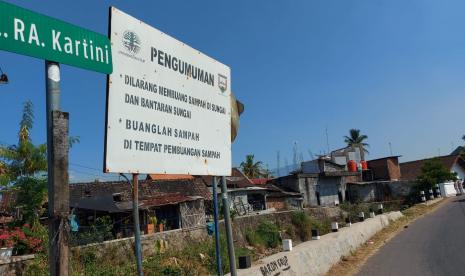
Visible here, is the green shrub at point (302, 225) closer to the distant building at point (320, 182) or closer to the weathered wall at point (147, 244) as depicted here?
the weathered wall at point (147, 244)

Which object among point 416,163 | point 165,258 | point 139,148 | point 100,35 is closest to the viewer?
point 100,35

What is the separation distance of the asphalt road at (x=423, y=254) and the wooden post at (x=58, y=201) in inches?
344

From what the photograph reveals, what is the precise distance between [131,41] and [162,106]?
713 millimetres

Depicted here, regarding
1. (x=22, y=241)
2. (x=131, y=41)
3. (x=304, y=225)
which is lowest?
(x=304, y=225)

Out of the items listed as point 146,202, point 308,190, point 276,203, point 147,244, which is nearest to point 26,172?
point 147,244

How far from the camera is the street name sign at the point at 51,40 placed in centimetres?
297

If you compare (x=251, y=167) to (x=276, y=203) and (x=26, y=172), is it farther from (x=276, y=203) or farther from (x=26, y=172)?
(x=26, y=172)

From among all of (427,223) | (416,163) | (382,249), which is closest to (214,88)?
(382,249)

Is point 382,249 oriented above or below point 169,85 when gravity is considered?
below

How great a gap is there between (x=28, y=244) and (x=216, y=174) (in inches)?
420

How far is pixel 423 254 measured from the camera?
12.2m

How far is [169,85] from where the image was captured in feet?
15.1

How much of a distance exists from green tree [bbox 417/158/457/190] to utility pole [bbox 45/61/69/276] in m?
44.8

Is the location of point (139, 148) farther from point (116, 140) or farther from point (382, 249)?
Answer: point (382, 249)
